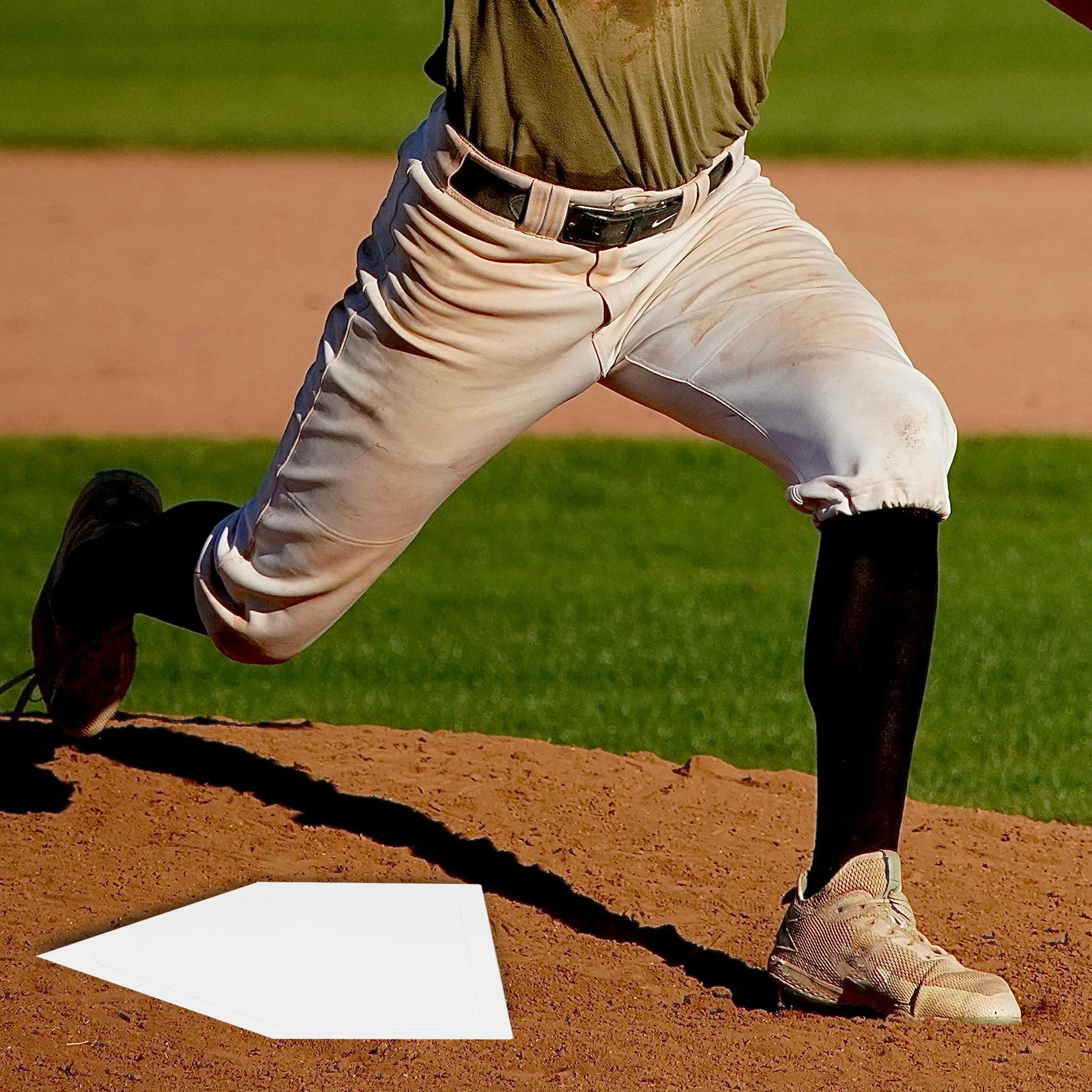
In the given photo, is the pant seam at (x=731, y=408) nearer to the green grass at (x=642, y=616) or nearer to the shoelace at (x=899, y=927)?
the shoelace at (x=899, y=927)

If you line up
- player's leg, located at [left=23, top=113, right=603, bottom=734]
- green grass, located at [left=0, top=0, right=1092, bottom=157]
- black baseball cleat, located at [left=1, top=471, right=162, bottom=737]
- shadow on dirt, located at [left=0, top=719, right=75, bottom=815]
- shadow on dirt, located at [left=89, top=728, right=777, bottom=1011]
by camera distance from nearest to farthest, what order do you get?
player's leg, located at [left=23, top=113, right=603, bottom=734]
shadow on dirt, located at [left=89, top=728, right=777, bottom=1011]
black baseball cleat, located at [left=1, top=471, right=162, bottom=737]
shadow on dirt, located at [left=0, top=719, right=75, bottom=815]
green grass, located at [left=0, top=0, right=1092, bottom=157]

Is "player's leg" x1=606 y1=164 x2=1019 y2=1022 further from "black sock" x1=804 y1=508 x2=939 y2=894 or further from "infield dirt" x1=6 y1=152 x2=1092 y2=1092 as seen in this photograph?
"infield dirt" x1=6 y1=152 x2=1092 y2=1092

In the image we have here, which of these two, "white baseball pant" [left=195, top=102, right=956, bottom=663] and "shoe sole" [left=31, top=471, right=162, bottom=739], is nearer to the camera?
"white baseball pant" [left=195, top=102, right=956, bottom=663]

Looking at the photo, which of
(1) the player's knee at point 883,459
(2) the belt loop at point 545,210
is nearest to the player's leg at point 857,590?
(1) the player's knee at point 883,459

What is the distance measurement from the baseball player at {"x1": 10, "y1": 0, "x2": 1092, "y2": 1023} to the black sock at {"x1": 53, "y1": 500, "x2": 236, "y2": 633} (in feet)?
1.04

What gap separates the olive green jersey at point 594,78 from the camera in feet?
9.84

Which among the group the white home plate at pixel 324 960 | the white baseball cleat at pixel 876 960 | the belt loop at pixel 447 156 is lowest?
the white home plate at pixel 324 960

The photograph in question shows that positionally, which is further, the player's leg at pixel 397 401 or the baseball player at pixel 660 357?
the player's leg at pixel 397 401

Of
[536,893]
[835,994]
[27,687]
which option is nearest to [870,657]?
[835,994]

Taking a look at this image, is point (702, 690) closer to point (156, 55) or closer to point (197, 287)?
point (197, 287)

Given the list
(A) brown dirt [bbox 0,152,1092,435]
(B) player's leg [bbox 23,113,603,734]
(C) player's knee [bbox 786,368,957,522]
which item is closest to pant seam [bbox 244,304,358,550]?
(B) player's leg [bbox 23,113,603,734]

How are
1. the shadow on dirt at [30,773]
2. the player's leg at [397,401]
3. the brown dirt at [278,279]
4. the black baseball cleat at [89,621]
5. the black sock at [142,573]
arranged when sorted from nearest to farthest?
the player's leg at [397,401], the black sock at [142,573], the black baseball cleat at [89,621], the shadow on dirt at [30,773], the brown dirt at [278,279]

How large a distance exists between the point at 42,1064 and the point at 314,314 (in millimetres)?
8593

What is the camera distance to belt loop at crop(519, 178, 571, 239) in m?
3.05
